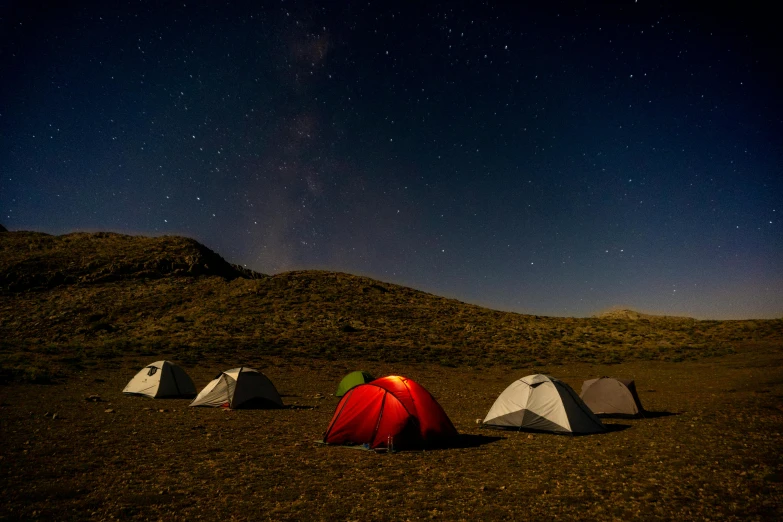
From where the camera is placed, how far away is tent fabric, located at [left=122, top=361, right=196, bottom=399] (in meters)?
22.8

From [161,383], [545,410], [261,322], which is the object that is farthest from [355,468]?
[261,322]

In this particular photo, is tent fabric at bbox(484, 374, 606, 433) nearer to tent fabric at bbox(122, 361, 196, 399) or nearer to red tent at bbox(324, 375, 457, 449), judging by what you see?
red tent at bbox(324, 375, 457, 449)

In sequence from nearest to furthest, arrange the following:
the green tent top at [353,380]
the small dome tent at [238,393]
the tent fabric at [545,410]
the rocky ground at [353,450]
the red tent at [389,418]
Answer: the rocky ground at [353,450], the red tent at [389,418], the tent fabric at [545,410], the small dome tent at [238,393], the green tent top at [353,380]

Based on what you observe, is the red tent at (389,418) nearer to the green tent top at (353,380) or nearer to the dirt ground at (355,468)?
the dirt ground at (355,468)

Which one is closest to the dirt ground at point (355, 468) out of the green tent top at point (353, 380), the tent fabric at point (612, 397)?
the tent fabric at point (612, 397)

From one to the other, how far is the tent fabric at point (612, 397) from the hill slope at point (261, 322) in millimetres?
27257

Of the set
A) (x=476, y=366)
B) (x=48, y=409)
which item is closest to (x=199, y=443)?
(x=48, y=409)

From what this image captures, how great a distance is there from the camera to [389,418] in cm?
1255

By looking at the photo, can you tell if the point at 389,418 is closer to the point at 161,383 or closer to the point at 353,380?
the point at 353,380

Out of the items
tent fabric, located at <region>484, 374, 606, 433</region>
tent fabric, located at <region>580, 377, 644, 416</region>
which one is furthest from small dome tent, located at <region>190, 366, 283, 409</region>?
tent fabric, located at <region>580, 377, 644, 416</region>

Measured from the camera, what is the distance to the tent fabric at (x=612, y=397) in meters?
18.7

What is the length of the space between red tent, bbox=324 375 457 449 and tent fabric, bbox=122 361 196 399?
547 inches

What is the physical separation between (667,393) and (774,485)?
20598mm

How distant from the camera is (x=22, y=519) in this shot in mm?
7199
